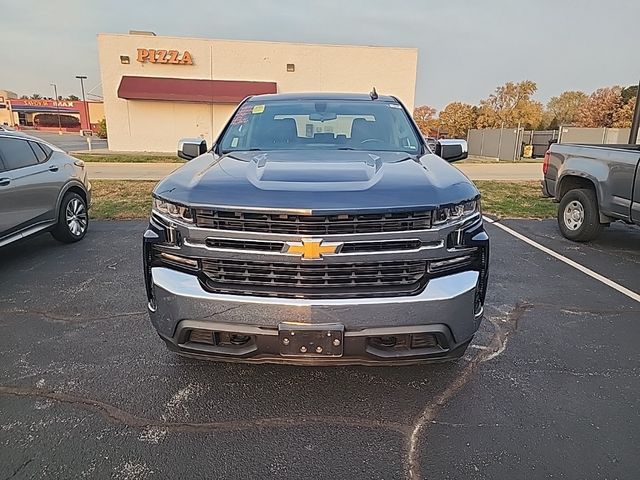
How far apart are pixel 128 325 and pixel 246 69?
23.8 metres

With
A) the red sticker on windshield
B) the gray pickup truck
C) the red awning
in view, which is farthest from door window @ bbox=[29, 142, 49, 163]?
the red awning

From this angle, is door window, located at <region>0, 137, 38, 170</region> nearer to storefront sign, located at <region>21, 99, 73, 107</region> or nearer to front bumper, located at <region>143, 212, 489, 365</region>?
front bumper, located at <region>143, 212, 489, 365</region>

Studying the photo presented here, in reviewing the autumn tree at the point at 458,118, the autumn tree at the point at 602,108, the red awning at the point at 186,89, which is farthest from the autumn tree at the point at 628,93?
the red awning at the point at 186,89

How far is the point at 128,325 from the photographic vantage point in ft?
12.6

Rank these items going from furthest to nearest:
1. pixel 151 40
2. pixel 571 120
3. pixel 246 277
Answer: pixel 571 120
pixel 151 40
pixel 246 277

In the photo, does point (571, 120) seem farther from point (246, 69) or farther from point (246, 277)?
point (246, 277)

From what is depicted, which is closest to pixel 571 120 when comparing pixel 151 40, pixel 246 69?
pixel 246 69

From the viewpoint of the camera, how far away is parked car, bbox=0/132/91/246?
16.9 ft

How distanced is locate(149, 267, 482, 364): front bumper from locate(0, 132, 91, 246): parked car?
3644mm

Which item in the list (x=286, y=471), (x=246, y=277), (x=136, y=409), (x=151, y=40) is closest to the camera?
(x=286, y=471)

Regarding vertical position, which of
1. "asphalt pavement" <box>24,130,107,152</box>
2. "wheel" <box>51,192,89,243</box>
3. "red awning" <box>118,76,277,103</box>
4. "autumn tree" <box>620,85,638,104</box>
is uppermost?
"autumn tree" <box>620,85,638,104</box>

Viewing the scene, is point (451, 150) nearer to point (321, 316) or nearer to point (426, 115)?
point (321, 316)

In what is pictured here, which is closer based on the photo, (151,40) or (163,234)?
(163,234)

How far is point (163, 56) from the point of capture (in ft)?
80.7
